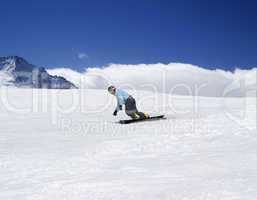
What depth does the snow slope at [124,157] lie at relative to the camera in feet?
19.8

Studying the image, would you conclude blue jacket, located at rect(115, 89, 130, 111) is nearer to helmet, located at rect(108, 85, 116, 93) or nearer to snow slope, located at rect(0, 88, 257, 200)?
helmet, located at rect(108, 85, 116, 93)

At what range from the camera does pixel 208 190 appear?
578 centimetres

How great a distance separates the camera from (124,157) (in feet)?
30.3

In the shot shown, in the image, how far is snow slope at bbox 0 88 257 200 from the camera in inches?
238

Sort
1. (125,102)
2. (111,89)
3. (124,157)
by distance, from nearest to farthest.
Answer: (124,157)
(111,89)
(125,102)

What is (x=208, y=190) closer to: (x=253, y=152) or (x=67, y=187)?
(x=67, y=187)

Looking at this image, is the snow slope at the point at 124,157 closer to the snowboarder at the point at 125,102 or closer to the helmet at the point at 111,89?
the snowboarder at the point at 125,102

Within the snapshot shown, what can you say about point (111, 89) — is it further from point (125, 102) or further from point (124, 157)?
point (124, 157)

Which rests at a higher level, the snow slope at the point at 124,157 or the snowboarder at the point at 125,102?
the snowboarder at the point at 125,102

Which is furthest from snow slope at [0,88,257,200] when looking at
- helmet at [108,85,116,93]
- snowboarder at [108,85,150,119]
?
helmet at [108,85,116,93]

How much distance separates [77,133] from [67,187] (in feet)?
23.9

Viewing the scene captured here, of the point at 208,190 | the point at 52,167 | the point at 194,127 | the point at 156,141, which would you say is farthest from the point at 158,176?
the point at 194,127

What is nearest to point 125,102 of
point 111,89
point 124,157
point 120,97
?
point 120,97

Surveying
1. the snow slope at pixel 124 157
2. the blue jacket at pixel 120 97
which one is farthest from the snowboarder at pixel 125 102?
the snow slope at pixel 124 157
